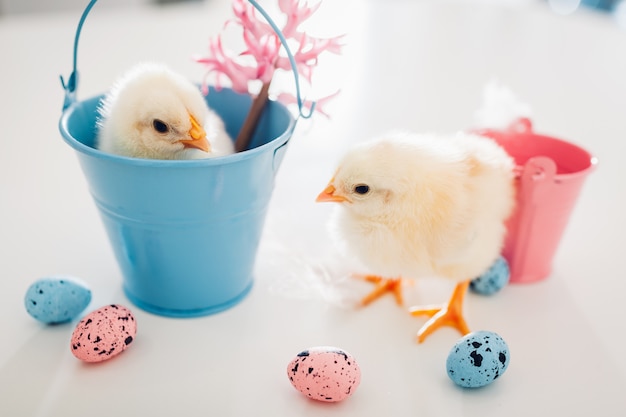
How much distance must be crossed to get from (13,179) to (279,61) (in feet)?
2.37

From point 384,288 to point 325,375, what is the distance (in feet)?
0.98

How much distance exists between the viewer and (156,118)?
2.94 feet

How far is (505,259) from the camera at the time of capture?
42.3 inches

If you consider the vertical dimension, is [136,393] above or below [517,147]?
below

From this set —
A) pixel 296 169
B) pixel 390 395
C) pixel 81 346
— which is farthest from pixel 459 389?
pixel 296 169

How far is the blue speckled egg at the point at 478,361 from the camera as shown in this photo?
0.82 metres

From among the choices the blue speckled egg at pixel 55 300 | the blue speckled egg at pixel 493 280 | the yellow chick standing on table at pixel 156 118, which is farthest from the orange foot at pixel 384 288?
the blue speckled egg at pixel 55 300

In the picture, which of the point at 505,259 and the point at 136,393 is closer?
the point at 136,393

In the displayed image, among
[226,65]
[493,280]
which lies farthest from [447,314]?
[226,65]

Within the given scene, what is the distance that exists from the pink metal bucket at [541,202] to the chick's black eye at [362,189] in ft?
0.90

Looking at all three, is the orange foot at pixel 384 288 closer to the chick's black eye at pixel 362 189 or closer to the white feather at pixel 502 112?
the chick's black eye at pixel 362 189

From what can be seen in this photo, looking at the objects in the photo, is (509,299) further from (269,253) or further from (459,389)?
(269,253)

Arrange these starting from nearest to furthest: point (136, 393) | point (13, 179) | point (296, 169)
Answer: point (136, 393), point (13, 179), point (296, 169)

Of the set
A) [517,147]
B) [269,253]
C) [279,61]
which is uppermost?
[279,61]
